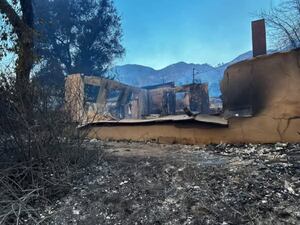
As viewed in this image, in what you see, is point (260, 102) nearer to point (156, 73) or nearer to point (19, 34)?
point (19, 34)

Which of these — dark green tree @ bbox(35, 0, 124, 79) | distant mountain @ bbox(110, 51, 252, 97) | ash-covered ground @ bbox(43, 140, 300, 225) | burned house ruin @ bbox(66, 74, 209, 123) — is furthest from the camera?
distant mountain @ bbox(110, 51, 252, 97)

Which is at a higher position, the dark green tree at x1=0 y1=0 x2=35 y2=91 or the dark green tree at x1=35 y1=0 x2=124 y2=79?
the dark green tree at x1=35 y1=0 x2=124 y2=79

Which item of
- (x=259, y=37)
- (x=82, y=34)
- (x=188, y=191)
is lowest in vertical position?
(x=188, y=191)

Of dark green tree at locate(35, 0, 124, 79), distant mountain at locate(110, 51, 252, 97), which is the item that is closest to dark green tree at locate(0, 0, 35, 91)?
dark green tree at locate(35, 0, 124, 79)

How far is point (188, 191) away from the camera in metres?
3.65

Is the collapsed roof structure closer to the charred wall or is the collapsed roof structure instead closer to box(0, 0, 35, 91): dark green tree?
the charred wall

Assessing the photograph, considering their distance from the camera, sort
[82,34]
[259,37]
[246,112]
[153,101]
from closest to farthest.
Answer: [246,112] < [259,37] < [153,101] < [82,34]

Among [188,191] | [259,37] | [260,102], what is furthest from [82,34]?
[188,191]

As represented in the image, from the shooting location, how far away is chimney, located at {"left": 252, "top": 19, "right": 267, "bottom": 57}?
251 inches

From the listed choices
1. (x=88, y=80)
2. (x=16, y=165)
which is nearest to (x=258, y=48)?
(x=16, y=165)

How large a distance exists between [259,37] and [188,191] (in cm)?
401

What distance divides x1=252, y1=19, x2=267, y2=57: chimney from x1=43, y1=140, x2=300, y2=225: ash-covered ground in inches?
88.6

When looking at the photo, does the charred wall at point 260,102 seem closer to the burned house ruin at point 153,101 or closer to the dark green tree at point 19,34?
the dark green tree at point 19,34

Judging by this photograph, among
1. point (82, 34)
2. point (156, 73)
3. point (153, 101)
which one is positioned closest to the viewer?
point (153, 101)
